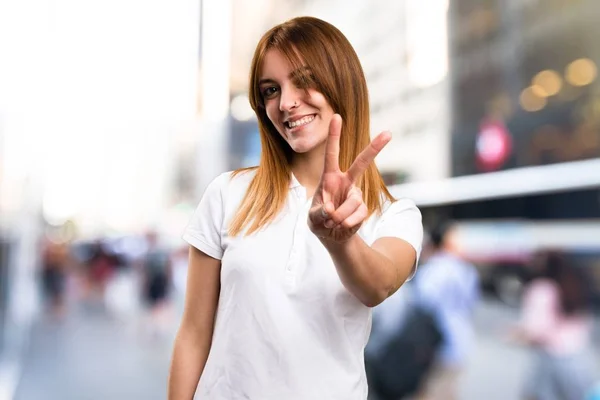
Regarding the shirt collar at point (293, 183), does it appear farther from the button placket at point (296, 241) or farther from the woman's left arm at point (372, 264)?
the woman's left arm at point (372, 264)

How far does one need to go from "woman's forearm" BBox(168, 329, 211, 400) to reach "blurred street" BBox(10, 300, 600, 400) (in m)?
2.86

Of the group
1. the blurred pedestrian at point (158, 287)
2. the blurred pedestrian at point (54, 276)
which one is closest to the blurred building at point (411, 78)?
the blurred pedestrian at point (158, 287)

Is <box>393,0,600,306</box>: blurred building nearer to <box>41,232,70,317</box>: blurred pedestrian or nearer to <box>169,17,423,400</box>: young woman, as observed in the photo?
<box>169,17,423,400</box>: young woman

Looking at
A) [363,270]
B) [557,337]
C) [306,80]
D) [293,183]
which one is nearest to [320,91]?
[306,80]

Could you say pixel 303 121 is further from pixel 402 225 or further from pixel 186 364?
pixel 186 364

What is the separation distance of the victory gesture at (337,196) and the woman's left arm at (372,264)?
0.02 meters

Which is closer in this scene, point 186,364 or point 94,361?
point 186,364

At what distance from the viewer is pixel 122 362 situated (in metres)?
5.25

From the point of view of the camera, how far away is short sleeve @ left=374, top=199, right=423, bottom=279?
2.69ft

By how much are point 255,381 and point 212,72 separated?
4328mm

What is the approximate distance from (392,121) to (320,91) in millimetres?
4262

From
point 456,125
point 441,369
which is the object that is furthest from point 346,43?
point 456,125

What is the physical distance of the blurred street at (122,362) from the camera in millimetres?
4172

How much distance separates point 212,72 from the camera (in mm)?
4926
